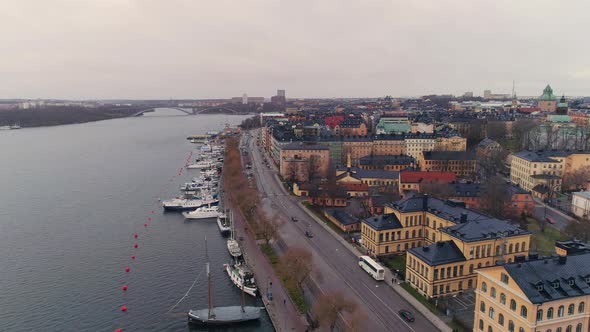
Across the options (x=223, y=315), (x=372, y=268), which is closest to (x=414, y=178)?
(x=372, y=268)

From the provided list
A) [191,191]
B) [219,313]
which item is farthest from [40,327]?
[191,191]

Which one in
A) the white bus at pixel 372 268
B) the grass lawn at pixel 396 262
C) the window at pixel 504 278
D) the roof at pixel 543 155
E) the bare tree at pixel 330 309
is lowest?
Answer: the grass lawn at pixel 396 262

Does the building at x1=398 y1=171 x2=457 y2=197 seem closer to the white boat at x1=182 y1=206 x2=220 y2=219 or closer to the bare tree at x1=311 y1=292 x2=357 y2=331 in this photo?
the white boat at x1=182 y1=206 x2=220 y2=219

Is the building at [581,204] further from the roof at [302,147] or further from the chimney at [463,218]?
the roof at [302,147]

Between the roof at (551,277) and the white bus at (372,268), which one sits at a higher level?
the roof at (551,277)

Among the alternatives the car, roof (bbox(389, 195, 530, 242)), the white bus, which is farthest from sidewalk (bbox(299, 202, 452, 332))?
roof (bbox(389, 195, 530, 242))

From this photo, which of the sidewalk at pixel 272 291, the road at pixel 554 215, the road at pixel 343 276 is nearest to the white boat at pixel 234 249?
the sidewalk at pixel 272 291
